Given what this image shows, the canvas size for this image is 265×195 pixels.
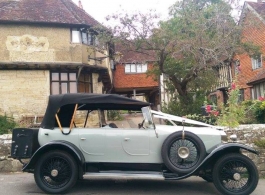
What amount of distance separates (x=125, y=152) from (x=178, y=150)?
1004 millimetres

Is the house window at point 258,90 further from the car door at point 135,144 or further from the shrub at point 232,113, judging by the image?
the car door at point 135,144

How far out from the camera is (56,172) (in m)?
6.28

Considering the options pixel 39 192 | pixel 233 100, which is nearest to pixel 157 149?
pixel 39 192

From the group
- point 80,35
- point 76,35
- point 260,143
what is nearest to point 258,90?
point 80,35

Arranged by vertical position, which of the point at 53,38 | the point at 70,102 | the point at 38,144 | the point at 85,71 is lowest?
the point at 38,144

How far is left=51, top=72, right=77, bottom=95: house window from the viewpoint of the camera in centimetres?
1958

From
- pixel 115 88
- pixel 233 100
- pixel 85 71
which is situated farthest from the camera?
pixel 115 88

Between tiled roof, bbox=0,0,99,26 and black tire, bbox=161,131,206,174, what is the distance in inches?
575

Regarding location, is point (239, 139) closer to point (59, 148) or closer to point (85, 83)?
point (59, 148)

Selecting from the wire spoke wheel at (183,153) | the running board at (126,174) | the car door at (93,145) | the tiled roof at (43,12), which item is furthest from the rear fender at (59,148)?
the tiled roof at (43,12)

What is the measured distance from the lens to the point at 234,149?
6281mm

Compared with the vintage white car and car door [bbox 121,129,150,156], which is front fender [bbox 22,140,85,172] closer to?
the vintage white car

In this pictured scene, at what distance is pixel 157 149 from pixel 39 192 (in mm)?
2406

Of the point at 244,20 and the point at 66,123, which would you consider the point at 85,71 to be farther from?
the point at 66,123
